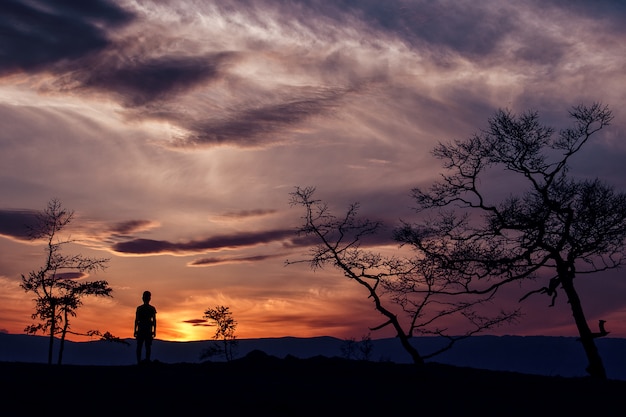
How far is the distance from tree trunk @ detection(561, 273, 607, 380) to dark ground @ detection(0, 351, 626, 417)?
7.68m

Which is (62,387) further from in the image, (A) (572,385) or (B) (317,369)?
(A) (572,385)

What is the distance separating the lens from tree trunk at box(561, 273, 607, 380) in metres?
30.8

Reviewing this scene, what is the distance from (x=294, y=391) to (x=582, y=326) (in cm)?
1827

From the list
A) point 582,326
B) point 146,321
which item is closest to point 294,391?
point 146,321

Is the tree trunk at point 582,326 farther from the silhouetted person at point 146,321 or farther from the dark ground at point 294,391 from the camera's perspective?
the silhouetted person at point 146,321

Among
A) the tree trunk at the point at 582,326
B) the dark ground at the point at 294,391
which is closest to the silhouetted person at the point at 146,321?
the dark ground at the point at 294,391

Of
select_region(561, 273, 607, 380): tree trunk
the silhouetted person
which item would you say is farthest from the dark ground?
select_region(561, 273, 607, 380): tree trunk

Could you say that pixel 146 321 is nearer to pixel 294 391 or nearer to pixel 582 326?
pixel 294 391

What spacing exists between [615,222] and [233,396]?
21.6 m

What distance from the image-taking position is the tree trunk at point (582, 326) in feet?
101

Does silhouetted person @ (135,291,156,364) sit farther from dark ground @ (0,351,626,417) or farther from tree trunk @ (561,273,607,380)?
tree trunk @ (561,273,607,380)

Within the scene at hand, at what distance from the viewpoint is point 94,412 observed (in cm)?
1567

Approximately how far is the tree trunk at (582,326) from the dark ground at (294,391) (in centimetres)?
768

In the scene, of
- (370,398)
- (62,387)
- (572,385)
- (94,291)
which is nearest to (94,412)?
(62,387)
